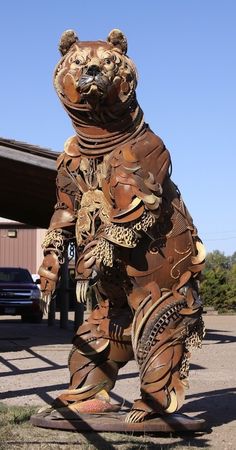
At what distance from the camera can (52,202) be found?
51.8ft

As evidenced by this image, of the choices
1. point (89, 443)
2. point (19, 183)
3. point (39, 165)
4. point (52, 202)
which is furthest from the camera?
point (52, 202)

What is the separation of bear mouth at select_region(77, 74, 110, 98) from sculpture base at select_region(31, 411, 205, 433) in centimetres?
231

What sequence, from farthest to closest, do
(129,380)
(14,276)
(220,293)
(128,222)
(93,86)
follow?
(220,293)
(14,276)
(129,380)
(93,86)
(128,222)

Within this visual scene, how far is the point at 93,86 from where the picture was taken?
578 centimetres

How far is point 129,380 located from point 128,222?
4239mm

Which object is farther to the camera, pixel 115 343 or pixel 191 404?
pixel 191 404

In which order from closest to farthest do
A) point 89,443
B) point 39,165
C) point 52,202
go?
point 89,443 → point 39,165 → point 52,202

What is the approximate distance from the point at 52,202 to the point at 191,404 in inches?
334

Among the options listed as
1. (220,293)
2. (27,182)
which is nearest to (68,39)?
(27,182)

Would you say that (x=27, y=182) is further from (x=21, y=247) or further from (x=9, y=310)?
(x=21, y=247)

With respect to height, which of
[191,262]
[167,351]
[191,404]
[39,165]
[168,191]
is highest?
[39,165]

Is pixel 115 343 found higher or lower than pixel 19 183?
lower

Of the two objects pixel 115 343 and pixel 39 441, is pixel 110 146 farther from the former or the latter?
pixel 39 441

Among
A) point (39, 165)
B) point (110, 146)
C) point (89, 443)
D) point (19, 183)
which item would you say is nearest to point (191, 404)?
point (89, 443)
